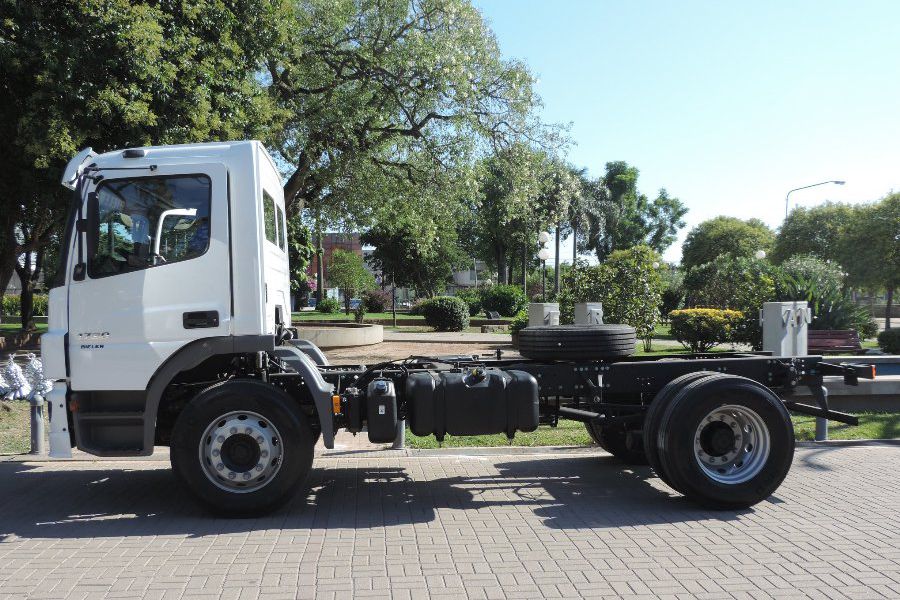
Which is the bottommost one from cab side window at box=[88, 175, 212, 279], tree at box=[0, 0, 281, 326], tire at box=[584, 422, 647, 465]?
tire at box=[584, 422, 647, 465]

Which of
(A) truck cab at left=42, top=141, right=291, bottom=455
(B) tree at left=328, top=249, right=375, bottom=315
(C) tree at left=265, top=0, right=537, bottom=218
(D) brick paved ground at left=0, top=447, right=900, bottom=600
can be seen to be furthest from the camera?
(B) tree at left=328, top=249, right=375, bottom=315

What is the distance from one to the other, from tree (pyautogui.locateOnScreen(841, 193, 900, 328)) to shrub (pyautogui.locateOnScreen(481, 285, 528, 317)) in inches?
661

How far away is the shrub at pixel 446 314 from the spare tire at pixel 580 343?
77.8ft

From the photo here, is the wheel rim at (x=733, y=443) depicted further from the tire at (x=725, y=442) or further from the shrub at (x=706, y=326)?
the shrub at (x=706, y=326)

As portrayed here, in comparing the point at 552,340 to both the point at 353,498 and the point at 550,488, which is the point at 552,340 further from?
the point at 353,498

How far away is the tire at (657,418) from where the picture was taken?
241 inches

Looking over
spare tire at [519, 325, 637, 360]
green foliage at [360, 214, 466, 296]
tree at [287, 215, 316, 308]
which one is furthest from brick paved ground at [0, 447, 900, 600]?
green foliage at [360, 214, 466, 296]

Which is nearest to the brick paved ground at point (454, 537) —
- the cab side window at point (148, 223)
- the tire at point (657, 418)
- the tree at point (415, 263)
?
the tire at point (657, 418)

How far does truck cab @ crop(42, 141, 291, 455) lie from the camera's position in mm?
5777

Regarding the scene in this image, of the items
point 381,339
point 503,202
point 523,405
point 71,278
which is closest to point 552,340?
point 523,405

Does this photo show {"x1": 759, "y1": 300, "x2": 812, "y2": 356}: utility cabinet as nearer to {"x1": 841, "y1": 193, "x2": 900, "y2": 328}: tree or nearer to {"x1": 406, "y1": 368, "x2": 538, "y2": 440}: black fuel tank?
{"x1": 406, "y1": 368, "x2": 538, "y2": 440}: black fuel tank

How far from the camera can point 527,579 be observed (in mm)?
4484

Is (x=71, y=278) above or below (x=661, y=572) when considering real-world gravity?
above

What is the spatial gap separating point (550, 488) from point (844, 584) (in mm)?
2788
